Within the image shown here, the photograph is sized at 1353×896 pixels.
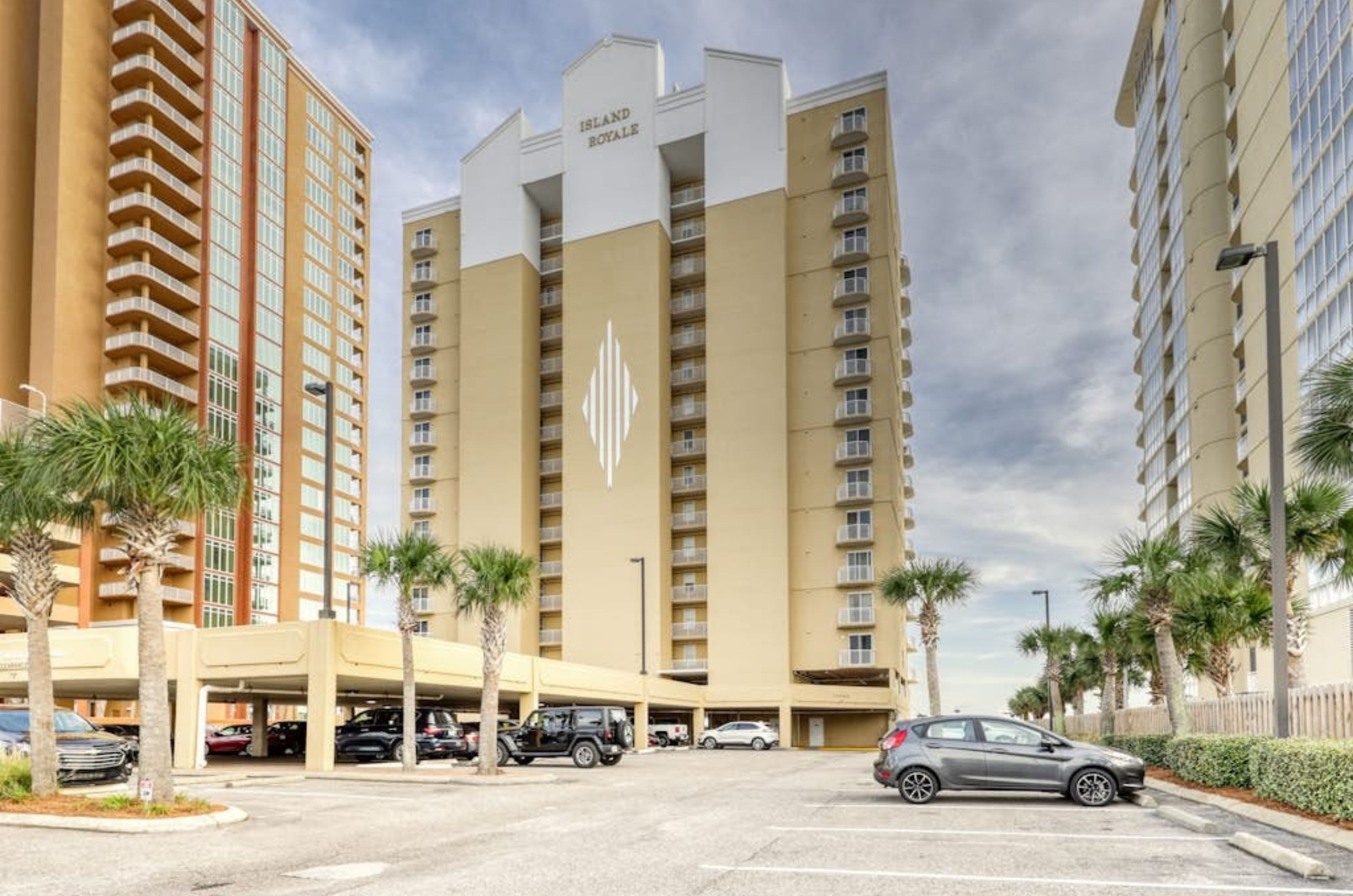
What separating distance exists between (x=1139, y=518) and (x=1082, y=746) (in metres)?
71.8

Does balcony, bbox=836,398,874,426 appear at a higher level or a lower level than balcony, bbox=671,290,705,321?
lower

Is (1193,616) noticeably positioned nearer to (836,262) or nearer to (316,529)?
(836,262)

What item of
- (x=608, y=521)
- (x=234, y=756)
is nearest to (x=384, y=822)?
(x=234, y=756)

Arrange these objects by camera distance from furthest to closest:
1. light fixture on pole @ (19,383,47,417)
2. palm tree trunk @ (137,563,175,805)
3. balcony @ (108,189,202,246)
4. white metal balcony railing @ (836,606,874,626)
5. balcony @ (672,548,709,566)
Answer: balcony @ (672,548,709,566)
balcony @ (108,189,202,246)
white metal balcony railing @ (836,606,874,626)
light fixture on pole @ (19,383,47,417)
palm tree trunk @ (137,563,175,805)

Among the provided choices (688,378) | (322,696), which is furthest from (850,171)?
(322,696)

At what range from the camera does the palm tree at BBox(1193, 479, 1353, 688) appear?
23078 mm

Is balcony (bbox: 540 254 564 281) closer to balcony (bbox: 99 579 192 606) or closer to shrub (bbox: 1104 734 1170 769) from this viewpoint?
balcony (bbox: 99 579 192 606)

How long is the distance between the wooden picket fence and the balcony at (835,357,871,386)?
122 feet

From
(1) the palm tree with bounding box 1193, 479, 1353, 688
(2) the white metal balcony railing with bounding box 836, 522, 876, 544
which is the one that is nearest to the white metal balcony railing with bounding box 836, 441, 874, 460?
(2) the white metal balcony railing with bounding box 836, 522, 876, 544

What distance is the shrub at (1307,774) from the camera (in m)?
13.1

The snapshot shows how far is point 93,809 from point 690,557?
185ft

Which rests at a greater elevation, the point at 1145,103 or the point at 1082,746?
the point at 1145,103

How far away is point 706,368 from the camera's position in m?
72.6

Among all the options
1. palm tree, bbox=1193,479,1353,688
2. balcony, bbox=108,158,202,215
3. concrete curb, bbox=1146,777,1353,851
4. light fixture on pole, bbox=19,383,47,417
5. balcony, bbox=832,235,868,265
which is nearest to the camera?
concrete curb, bbox=1146,777,1353,851
